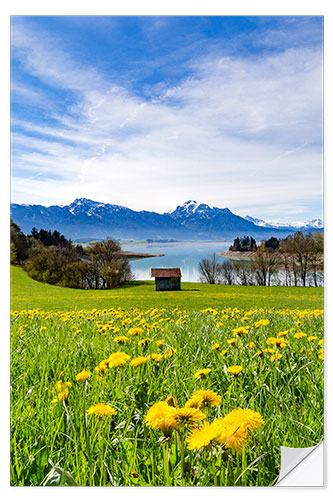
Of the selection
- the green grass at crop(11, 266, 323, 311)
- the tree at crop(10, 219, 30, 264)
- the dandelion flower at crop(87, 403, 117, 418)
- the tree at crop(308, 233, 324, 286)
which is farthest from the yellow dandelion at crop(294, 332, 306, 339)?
the tree at crop(10, 219, 30, 264)

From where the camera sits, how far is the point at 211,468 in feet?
4.49

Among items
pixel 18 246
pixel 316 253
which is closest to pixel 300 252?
pixel 316 253

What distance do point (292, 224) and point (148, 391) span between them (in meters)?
1.48

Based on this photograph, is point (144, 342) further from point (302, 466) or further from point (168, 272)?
point (302, 466)

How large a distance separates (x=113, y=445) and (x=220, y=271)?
144cm

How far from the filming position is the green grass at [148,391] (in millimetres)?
1597

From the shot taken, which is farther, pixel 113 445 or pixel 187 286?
pixel 187 286

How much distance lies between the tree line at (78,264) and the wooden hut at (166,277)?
0.19 m

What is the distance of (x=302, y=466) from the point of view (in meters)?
1.92

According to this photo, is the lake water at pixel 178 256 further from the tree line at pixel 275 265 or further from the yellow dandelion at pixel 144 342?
the yellow dandelion at pixel 144 342

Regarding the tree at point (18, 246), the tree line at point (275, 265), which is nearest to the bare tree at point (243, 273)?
the tree line at point (275, 265)

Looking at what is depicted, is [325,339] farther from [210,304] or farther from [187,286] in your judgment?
[187,286]

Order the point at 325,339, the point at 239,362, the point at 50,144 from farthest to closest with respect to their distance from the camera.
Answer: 1. the point at 50,144
2. the point at 325,339
3. the point at 239,362
